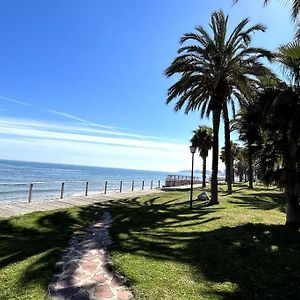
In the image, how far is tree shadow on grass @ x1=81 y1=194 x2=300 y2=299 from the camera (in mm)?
6188

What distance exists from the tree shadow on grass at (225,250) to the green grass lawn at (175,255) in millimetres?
15

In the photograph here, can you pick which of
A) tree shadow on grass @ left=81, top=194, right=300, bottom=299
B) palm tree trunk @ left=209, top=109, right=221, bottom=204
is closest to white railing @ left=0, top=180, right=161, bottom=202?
tree shadow on grass @ left=81, top=194, right=300, bottom=299

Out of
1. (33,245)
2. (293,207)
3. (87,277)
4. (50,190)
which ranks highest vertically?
(50,190)

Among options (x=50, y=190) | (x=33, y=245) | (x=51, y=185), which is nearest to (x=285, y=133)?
(x=33, y=245)

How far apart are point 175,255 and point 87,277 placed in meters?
2.31

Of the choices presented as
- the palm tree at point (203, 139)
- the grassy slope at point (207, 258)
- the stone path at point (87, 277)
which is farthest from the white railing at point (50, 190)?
the stone path at point (87, 277)

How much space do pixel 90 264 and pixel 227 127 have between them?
20.7 meters

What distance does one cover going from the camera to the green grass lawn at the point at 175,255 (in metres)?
5.88

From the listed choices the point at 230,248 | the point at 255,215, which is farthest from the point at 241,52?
the point at 230,248

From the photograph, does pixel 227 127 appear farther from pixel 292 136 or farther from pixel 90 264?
pixel 90 264

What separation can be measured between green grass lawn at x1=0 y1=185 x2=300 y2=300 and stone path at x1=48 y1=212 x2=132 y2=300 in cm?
19

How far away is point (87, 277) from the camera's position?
249 inches

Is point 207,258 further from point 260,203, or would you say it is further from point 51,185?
point 51,185

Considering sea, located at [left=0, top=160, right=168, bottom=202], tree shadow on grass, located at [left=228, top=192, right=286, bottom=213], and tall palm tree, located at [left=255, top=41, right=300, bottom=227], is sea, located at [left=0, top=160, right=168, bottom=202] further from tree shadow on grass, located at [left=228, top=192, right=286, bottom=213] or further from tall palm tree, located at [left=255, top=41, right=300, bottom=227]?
tall palm tree, located at [left=255, top=41, right=300, bottom=227]
